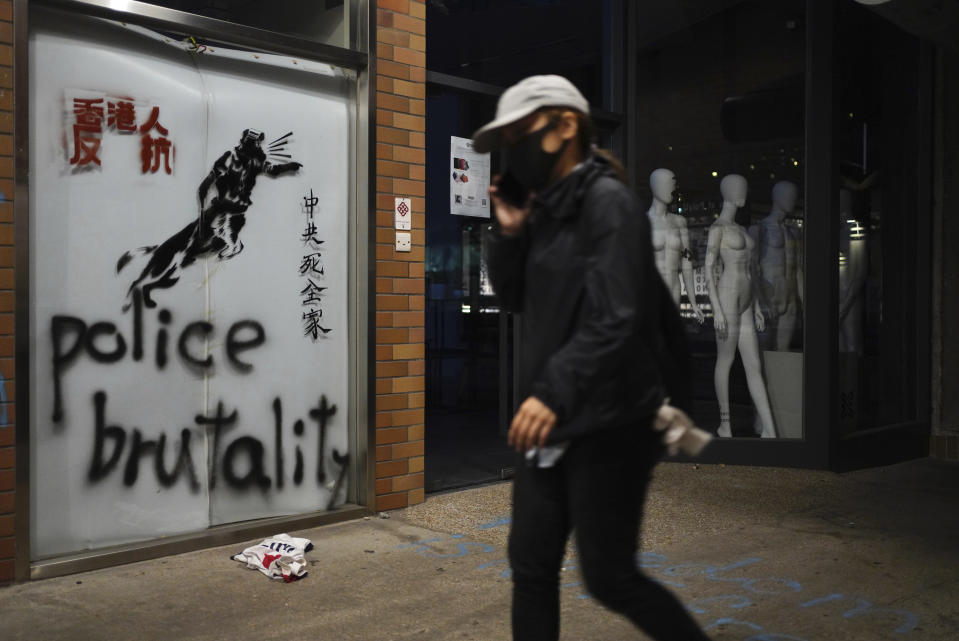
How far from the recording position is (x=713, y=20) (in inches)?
287

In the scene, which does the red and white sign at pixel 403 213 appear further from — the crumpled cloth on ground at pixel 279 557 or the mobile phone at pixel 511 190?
the mobile phone at pixel 511 190

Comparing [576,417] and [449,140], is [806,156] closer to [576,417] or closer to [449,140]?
[449,140]

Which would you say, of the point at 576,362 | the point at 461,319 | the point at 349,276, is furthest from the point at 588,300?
the point at 461,319

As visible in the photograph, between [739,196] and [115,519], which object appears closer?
[115,519]

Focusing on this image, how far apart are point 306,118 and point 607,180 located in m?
3.10

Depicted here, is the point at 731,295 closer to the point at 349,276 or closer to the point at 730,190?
the point at 730,190

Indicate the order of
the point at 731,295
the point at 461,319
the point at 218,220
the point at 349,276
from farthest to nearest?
the point at 461,319 < the point at 731,295 < the point at 349,276 < the point at 218,220

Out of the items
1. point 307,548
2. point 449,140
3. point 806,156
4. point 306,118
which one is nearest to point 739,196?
point 806,156

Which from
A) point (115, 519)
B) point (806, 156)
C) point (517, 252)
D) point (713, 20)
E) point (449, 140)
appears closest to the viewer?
point (517, 252)

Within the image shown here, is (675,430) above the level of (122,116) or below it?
below

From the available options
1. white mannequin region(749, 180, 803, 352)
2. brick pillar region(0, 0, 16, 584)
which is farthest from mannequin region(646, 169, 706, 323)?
brick pillar region(0, 0, 16, 584)

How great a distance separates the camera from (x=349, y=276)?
5.25m

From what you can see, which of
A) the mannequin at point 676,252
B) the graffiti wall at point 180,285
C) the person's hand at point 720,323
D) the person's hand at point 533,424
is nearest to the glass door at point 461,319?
the graffiti wall at point 180,285

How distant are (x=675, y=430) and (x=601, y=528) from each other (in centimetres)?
32
